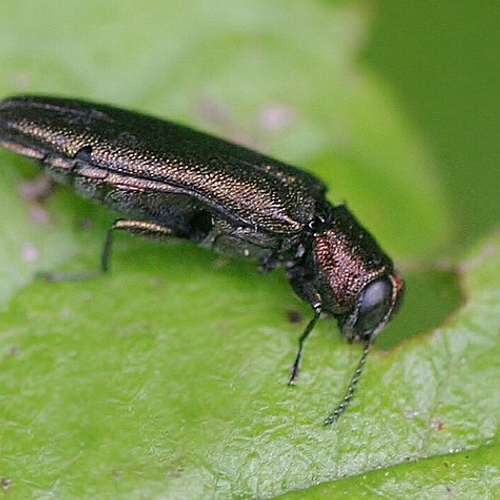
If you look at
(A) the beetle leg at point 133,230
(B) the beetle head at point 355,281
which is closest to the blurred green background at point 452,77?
(B) the beetle head at point 355,281

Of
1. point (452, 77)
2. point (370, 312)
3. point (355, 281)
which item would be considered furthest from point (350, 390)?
point (452, 77)

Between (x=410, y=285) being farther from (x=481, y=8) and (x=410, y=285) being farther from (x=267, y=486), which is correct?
(x=481, y=8)

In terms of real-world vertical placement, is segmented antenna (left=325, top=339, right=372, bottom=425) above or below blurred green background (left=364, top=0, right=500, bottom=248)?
below

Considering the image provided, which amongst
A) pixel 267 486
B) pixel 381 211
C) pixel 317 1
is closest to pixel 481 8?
pixel 317 1

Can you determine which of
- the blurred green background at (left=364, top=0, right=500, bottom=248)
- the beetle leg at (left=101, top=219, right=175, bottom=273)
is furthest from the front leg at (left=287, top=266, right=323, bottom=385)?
the blurred green background at (left=364, top=0, right=500, bottom=248)

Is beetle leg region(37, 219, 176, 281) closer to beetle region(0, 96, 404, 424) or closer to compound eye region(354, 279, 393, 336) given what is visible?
beetle region(0, 96, 404, 424)

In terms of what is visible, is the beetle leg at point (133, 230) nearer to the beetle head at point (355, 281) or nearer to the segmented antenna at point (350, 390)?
the beetle head at point (355, 281)
